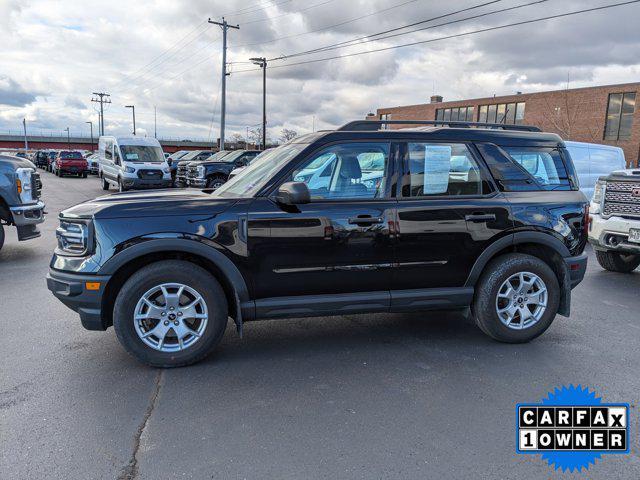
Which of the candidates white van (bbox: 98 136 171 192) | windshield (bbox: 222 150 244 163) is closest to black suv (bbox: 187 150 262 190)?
windshield (bbox: 222 150 244 163)

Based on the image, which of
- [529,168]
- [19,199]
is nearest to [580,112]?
[529,168]

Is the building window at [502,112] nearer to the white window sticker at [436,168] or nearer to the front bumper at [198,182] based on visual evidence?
the front bumper at [198,182]

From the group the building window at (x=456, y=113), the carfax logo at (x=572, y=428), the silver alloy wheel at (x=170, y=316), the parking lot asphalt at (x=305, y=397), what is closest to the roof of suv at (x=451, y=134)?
the silver alloy wheel at (x=170, y=316)

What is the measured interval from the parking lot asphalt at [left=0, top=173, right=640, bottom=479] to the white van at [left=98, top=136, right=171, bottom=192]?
15.4m

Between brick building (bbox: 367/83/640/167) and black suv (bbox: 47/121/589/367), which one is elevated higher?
brick building (bbox: 367/83/640/167)

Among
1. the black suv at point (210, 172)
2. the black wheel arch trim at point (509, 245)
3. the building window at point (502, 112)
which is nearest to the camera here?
the black wheel arch trim at point (509, 245)

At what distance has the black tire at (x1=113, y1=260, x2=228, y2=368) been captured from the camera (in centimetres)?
374

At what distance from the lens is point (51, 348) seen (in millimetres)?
4273

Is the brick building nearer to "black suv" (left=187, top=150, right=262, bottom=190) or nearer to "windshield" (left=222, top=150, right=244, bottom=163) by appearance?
"windshield" (left=222, top=150, right=244, bottom=163)

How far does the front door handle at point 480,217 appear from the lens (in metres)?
4.28

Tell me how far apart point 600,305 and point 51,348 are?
5881 millimetres

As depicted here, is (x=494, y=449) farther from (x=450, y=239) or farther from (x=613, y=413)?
(x=450, y=239)

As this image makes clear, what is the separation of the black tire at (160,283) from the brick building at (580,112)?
32.3 m

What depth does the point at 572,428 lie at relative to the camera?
3.10m
